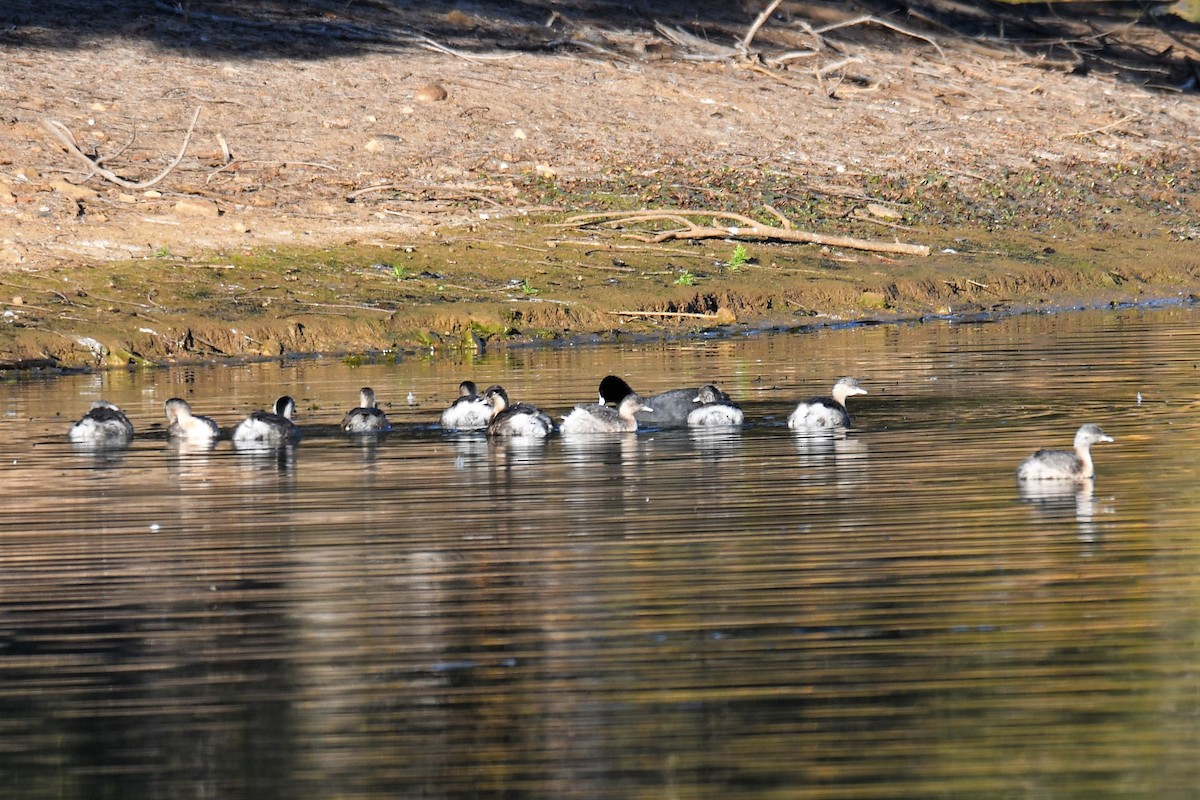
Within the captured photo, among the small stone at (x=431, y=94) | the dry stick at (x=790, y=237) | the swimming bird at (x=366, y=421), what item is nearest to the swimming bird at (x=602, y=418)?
the swimming bird at (x=366, y=421)

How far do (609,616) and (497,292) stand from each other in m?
19.3

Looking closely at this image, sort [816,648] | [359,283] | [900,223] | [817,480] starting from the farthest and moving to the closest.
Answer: [900,223] < [359,283] < [817,480] < [816,648]

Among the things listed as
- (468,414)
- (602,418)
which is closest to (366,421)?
(468,414)

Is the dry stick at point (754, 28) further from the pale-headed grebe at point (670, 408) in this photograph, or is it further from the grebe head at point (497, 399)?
the grebe head at point (497, 399)

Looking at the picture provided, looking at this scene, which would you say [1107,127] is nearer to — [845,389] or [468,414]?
[845,389]

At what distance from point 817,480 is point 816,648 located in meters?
5.66

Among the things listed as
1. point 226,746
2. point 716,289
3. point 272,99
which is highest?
point 272,99

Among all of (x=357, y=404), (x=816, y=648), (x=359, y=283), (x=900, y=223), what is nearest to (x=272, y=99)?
(x=359, y=283)

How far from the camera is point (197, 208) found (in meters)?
30.2

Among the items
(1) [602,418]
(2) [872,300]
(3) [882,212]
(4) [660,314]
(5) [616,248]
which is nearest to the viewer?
(1) [602,418]

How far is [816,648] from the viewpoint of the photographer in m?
8.75

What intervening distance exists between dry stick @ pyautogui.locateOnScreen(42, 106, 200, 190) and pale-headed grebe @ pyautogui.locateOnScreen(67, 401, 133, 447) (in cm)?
1301

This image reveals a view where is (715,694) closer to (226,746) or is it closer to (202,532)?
(226,746)

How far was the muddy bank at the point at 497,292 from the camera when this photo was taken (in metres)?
26.2
